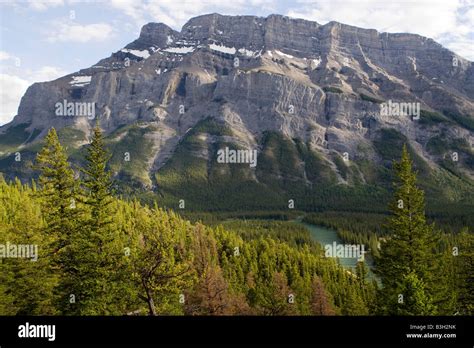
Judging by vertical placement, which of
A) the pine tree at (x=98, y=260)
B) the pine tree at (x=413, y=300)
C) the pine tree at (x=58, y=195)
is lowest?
the pine tree at (x=413, y=300)

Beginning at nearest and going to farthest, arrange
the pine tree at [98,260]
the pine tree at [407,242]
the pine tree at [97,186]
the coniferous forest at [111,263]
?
the pine tree at [98,260], the coniferous forest at [111,263], the pine tree at [97,186], the pine tree at [407,242]

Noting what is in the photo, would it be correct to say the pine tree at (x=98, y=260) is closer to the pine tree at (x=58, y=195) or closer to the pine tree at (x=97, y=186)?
the pine tree at (x=97, y=186)

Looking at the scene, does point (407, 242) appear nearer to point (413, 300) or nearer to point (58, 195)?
point (413, 300)

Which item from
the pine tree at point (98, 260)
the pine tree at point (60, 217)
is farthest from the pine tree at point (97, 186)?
the pine tree at point (60, 217)

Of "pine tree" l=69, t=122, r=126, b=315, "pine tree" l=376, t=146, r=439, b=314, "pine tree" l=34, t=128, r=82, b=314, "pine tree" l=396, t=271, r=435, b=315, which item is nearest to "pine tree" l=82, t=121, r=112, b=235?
"pine tree" l=69, t=122, r=126, b=315

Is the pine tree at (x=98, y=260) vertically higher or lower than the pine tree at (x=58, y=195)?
lower

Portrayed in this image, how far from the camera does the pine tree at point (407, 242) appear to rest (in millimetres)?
41906

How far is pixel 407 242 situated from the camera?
4244cm

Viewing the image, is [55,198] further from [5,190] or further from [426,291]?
[5,190]

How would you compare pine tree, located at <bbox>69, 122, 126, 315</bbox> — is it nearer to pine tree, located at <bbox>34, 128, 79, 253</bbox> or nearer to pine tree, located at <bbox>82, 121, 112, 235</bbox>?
pine tree, located at <bbox>82, 121, 112, 235</bbox>

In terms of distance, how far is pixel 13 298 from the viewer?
127ft

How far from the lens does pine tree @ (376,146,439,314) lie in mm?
41906
